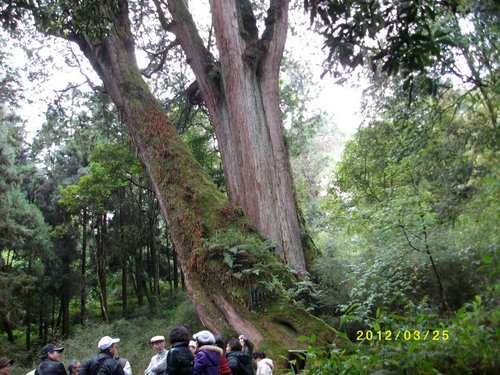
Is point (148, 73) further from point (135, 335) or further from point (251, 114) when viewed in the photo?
point (135, 335)

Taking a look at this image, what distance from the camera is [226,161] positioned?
991 cm

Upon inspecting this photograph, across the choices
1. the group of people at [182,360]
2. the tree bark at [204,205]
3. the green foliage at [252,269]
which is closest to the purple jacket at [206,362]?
the group of people at [182,360]

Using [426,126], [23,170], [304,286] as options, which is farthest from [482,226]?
[23,170]

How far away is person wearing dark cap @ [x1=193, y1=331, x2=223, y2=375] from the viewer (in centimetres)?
454

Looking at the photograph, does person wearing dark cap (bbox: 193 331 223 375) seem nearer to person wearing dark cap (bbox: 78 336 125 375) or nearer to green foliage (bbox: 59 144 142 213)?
person wearing dark cap (bbox: 78 336 125 375)

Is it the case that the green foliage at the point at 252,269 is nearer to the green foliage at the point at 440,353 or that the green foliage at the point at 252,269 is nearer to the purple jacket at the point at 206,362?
the purple jacket at the point at 206,362

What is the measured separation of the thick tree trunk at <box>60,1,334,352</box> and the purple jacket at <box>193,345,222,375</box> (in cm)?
174

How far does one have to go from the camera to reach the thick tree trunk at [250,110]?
9055mm

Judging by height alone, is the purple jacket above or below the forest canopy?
below

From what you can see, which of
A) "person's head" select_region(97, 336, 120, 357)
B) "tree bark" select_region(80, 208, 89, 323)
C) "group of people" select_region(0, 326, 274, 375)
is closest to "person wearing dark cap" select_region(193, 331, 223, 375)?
"group of people" select_region(0, 326, 274, 375)

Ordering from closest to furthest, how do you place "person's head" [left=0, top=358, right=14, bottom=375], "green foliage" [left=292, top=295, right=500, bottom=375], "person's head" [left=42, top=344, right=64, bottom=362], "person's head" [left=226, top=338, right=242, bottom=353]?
"green foliage" [left=292, top=295, right=500, bottom=375]
"person's head" [left=0, top=358, right=14, bottom=375]
"person's head" [left=226, top=338, right=242, bottom=353]
"person's head" [left=42, top=344, right=64, bottom=362]

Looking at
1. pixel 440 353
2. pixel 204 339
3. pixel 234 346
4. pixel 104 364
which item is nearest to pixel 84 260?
pixel 104 364

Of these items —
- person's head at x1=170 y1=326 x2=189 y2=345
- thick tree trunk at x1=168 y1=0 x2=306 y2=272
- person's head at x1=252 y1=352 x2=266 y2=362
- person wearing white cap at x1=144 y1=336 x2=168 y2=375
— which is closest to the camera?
person's head at x1=170 y1=326 x2=189 y2=345

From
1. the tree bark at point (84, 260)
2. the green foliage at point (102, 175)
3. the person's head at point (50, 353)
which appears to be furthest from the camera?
the tree bark at point (84, 260)
